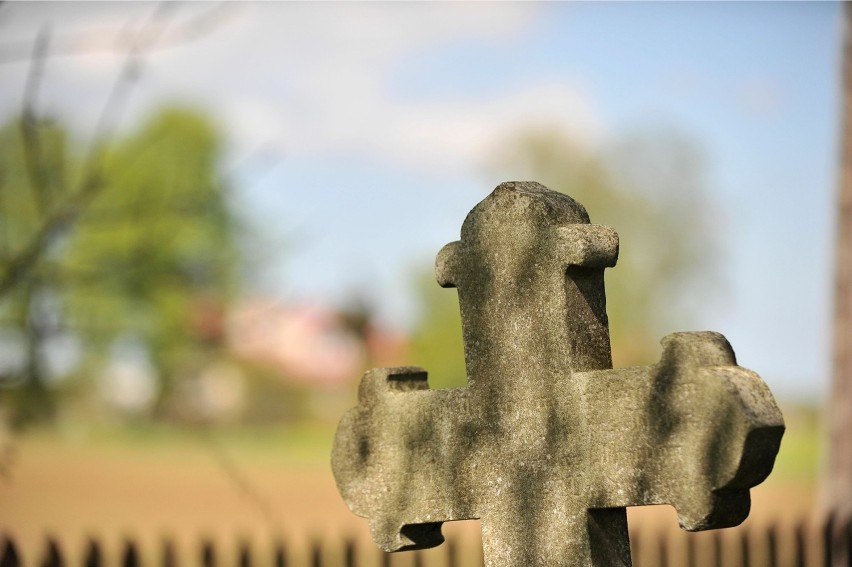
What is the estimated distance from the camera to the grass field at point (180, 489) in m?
20.7

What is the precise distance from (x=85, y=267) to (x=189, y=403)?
155 feet

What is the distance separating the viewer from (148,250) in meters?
4.68

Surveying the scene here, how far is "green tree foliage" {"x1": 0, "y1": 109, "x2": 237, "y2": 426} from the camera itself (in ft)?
15.3

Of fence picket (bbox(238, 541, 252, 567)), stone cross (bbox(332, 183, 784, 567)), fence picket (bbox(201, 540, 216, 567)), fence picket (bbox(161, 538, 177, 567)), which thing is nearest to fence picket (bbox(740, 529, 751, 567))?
fence picket (bbox(238, 541, 252, 567))

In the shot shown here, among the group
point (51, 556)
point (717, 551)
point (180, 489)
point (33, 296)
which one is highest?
point (33, 296)

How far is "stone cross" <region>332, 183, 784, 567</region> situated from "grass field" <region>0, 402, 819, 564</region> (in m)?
0.82

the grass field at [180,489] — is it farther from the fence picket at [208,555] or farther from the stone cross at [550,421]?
the stone cross at [550,421]

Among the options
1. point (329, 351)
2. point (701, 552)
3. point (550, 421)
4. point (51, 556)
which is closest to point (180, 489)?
point (701, 552)

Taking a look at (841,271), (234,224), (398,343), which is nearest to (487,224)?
(841,271)

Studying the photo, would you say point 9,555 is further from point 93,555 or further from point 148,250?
point 148,250

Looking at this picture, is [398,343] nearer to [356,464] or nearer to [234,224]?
[234,224]

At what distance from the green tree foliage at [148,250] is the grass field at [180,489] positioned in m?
0.75

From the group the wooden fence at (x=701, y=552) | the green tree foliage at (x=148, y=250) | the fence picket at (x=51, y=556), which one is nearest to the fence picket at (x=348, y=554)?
the wooden fence at (x=701, y=552)

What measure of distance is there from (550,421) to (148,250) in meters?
2.03
